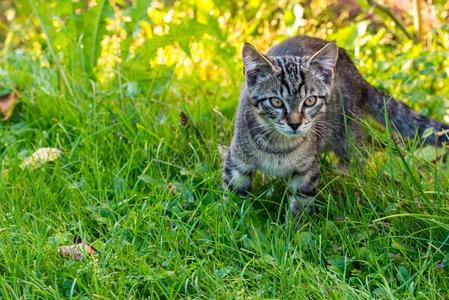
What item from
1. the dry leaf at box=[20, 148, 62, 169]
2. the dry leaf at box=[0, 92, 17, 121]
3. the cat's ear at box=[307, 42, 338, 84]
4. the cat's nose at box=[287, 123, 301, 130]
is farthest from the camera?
the dry leaf at box=[0, 92, 17, 121]

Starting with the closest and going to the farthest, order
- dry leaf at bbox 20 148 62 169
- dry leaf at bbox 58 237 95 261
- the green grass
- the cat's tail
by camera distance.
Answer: the green grass < dry leaf at bbox 58 237 95 261 < dry leaf at bbox 20 148 62 169 < the cat's tail

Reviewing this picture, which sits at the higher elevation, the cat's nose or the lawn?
the cat's nose

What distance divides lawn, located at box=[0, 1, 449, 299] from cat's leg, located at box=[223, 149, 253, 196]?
70mm

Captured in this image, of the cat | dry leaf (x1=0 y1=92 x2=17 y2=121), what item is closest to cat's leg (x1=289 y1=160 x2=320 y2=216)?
the cat

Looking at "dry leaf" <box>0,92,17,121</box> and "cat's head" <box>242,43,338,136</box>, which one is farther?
"dry leaf" <box>0,92,17,121</box>

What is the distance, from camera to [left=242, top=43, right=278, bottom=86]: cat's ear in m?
3.71

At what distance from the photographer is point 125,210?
382 centimetres

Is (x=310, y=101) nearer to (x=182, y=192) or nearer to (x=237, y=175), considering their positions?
(x=237, y=175)

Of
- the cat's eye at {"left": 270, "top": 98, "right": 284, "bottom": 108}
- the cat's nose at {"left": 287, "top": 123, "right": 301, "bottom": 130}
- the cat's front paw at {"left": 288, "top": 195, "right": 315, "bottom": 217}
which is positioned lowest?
the cat's front paw at {"left": 288, "top": 195, "right": 315, "bottom": 217}

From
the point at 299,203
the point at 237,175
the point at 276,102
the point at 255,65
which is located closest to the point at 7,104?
the point at 237,175

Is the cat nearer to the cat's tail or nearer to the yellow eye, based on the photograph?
the yellow eye

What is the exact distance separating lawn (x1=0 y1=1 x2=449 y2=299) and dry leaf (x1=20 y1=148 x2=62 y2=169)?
50 millimetres

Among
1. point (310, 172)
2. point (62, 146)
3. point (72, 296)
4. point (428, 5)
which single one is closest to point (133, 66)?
point (62, 146)

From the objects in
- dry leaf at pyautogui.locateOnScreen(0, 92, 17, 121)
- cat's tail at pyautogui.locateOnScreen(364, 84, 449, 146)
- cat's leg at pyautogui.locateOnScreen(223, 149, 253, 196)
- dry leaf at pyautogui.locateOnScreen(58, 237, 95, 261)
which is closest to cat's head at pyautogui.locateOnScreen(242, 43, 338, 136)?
cat's leg at pyautogui.locateOnScreen(223, 149, 253, 196)
